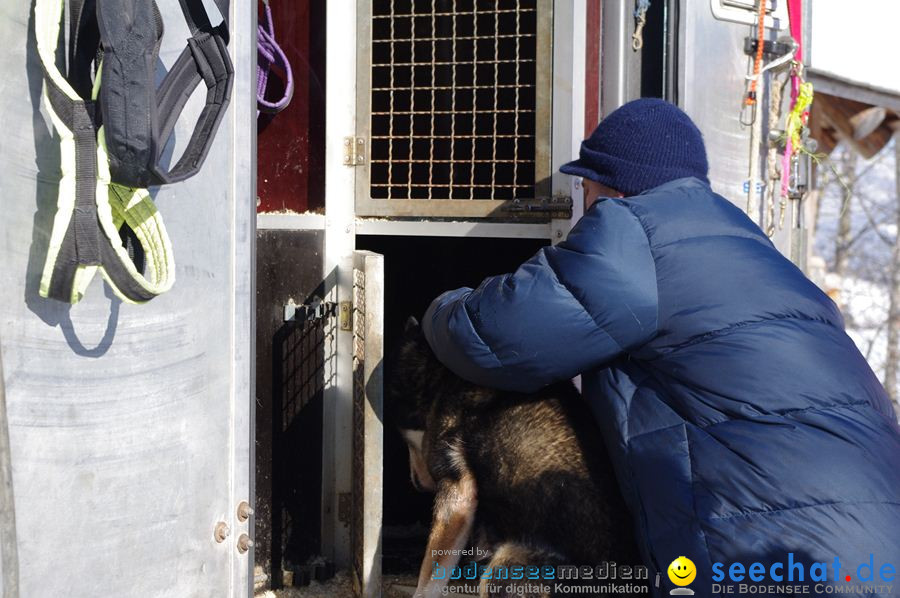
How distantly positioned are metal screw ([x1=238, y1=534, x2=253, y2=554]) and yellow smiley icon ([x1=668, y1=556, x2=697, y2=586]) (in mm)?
1014

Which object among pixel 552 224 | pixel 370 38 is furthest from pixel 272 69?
pixel 552 224

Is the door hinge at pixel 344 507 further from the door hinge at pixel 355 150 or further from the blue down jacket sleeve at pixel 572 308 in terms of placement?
the blue down jacket sleeve at pixel 572 308

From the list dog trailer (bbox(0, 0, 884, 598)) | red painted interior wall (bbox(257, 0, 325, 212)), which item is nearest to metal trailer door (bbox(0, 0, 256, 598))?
dog trailer (bbox(0, 0, 884, 598))

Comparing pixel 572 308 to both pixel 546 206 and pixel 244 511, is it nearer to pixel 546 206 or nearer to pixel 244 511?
pixel 244 511

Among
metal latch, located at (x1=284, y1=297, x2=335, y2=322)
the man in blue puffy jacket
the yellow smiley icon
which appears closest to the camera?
the man in blue puffy jacket

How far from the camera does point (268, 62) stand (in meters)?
3.50

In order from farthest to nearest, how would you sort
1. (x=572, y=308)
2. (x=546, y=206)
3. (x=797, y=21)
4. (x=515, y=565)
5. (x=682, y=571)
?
(x=797, y=21)
(x=546, y=206)
(x=515, y=565)
(x=572, y=308)
(x=682, y=571)

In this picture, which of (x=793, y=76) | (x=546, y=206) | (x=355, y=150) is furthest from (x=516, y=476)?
(x=793, y=76)

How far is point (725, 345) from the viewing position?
6.53ft

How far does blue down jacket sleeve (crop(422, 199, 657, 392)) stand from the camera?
2.04 metres

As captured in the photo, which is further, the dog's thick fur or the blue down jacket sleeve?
the dog's thick fur

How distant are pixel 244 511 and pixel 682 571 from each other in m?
1.05

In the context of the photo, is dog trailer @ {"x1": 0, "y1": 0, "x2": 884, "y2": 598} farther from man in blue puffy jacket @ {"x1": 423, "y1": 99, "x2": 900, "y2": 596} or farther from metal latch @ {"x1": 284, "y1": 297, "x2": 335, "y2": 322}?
man in blue puffy jacket @ {"x1": 423, "y1": 99, "x2": 900, "y2": 596}

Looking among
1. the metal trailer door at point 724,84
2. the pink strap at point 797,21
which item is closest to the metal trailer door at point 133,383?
the metal trailer door at point 724,84
